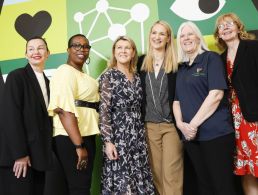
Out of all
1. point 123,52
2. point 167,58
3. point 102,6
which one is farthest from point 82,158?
point 102,6

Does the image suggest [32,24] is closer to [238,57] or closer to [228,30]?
[228,30]

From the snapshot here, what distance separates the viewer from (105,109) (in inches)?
94.0

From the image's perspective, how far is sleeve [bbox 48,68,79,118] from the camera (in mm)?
2289

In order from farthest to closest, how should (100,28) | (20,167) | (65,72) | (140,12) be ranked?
(100,28)
(140,12)
(65,72)
(20,167)

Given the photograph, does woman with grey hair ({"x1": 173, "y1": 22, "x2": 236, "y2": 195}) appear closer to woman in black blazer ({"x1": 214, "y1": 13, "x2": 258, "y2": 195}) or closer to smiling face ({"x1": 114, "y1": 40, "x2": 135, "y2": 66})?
woman in black blazer ({"x1": 214, "y1": 13, "x2": 258, "y2": 195})

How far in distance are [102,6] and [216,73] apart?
148 cm

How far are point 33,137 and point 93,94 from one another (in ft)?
1.75

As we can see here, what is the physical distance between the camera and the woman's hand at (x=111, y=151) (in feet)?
7.68

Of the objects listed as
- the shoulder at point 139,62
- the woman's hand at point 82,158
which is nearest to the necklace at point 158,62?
the shoulder at point 139,62

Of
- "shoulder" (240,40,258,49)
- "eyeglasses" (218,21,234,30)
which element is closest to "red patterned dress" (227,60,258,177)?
"shoulder" (240,40,258,49)

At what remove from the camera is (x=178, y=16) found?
9.73 feet

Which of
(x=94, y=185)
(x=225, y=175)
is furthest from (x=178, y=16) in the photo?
(x=94, y=185)

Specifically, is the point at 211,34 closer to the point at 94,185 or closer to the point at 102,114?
the point at 102,114

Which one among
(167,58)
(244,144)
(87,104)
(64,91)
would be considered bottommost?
(244,144)
